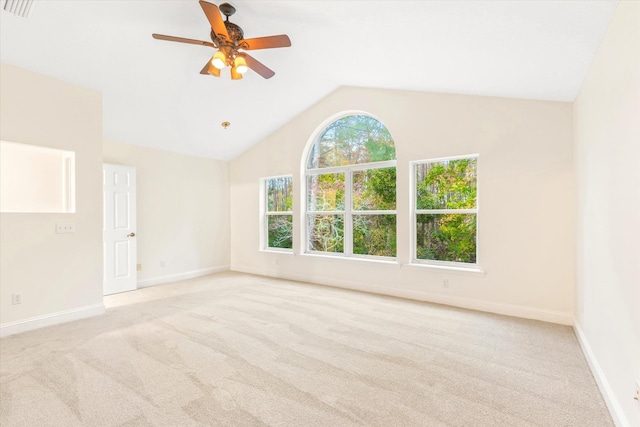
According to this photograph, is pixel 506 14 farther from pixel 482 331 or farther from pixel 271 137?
pixel 271 137

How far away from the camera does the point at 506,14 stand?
217 cm

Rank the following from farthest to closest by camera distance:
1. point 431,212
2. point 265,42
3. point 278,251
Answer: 1. point 278,251
2. point 431,212
3. point 265,42

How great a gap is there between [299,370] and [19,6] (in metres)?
3.67

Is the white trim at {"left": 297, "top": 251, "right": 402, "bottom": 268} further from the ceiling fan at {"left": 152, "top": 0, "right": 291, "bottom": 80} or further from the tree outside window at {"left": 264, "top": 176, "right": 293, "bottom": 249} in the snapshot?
the ceiling fan at {"left": 152, "top": 0, "right": 291, "bottom": 80}

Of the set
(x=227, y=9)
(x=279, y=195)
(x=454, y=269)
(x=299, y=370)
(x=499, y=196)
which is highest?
(x=227, y=9)

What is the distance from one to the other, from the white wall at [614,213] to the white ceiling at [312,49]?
34 centimetres

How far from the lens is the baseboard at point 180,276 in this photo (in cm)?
536

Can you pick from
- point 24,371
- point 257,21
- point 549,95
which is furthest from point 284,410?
point 549,95

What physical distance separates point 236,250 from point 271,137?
247cm

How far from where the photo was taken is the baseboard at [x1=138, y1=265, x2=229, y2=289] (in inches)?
211

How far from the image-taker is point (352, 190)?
206 inches

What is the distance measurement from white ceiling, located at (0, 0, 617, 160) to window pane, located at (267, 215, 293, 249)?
7.51 feet

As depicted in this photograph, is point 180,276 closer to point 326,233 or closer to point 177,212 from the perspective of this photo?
point 177,212

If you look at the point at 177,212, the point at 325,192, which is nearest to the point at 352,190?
the point at 325,192
